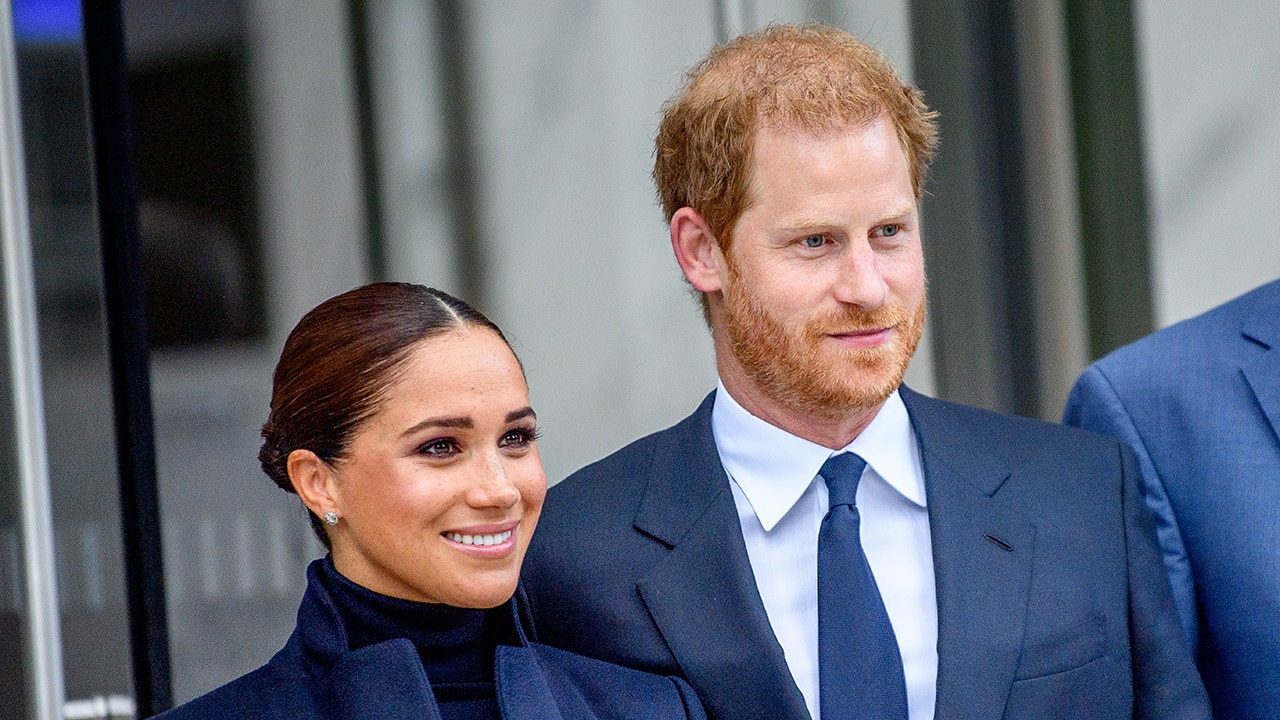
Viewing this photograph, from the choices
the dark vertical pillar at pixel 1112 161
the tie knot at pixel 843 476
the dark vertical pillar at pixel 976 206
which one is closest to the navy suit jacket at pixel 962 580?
the tie knot at pixel 843 476

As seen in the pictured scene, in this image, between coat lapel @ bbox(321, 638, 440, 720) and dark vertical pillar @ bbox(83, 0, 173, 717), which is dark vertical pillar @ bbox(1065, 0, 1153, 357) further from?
coat lapel @ bbox(321, 638, 440, 720)

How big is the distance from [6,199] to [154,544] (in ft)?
2.46

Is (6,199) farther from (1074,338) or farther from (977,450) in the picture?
(1074,338)

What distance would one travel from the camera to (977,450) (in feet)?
8.14

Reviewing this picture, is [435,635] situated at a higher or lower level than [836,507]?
lower

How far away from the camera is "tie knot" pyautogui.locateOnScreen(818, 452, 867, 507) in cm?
234

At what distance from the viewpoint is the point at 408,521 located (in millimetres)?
2115

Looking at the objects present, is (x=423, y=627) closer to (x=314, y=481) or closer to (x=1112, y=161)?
(x=314, y=481)

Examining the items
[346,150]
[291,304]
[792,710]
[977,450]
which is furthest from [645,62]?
[792,710]

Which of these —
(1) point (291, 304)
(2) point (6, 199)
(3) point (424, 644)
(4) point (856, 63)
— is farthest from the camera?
(1) point (291, 304)

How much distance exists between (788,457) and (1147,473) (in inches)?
23.9

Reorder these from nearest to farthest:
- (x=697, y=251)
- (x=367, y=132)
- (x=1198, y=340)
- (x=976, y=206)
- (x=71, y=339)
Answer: (x=697, y=251) → (x=1198, y=340) → (x=71, y=339) → (x=367, y=132) → (x=976, y=206)

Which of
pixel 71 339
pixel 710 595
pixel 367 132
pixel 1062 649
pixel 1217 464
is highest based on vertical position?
pixel 367 132

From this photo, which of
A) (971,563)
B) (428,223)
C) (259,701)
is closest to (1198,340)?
(971,563)
